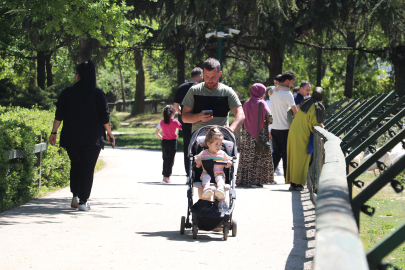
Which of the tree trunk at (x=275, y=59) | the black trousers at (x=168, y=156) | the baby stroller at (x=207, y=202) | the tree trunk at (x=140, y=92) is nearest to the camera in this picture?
the baby stroller at (x=207, y=202)

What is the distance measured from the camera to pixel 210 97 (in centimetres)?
660

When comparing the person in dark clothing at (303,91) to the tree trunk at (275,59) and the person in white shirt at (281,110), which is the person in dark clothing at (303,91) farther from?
the tree trunk at (275,59)

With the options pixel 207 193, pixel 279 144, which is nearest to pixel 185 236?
pixel 207 193

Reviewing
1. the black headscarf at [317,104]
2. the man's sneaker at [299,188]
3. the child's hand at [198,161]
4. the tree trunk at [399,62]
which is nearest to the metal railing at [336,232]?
the child's hand at [198,161]

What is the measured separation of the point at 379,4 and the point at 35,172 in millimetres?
12880

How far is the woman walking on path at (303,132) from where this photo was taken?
910 cm

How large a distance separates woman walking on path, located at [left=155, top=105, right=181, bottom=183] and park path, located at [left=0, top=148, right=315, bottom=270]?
1.51 metres

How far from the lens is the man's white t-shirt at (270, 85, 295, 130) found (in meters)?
10.6

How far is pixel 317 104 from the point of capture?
9.09 m

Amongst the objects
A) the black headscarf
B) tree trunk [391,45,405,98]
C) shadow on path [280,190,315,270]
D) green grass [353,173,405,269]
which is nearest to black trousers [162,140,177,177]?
shadow on path [280,190,315,270]

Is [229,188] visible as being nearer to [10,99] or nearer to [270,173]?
[270,173]

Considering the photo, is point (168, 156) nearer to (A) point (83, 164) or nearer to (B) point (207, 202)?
(A) point (83, 164)

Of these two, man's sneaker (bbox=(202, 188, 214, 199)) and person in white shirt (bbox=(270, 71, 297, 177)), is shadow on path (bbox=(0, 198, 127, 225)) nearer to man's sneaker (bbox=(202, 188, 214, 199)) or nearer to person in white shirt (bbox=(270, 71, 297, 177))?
man's sneaker (bbox=(202, 188, 214, 199))

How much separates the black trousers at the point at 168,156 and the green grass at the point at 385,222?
394 cm
